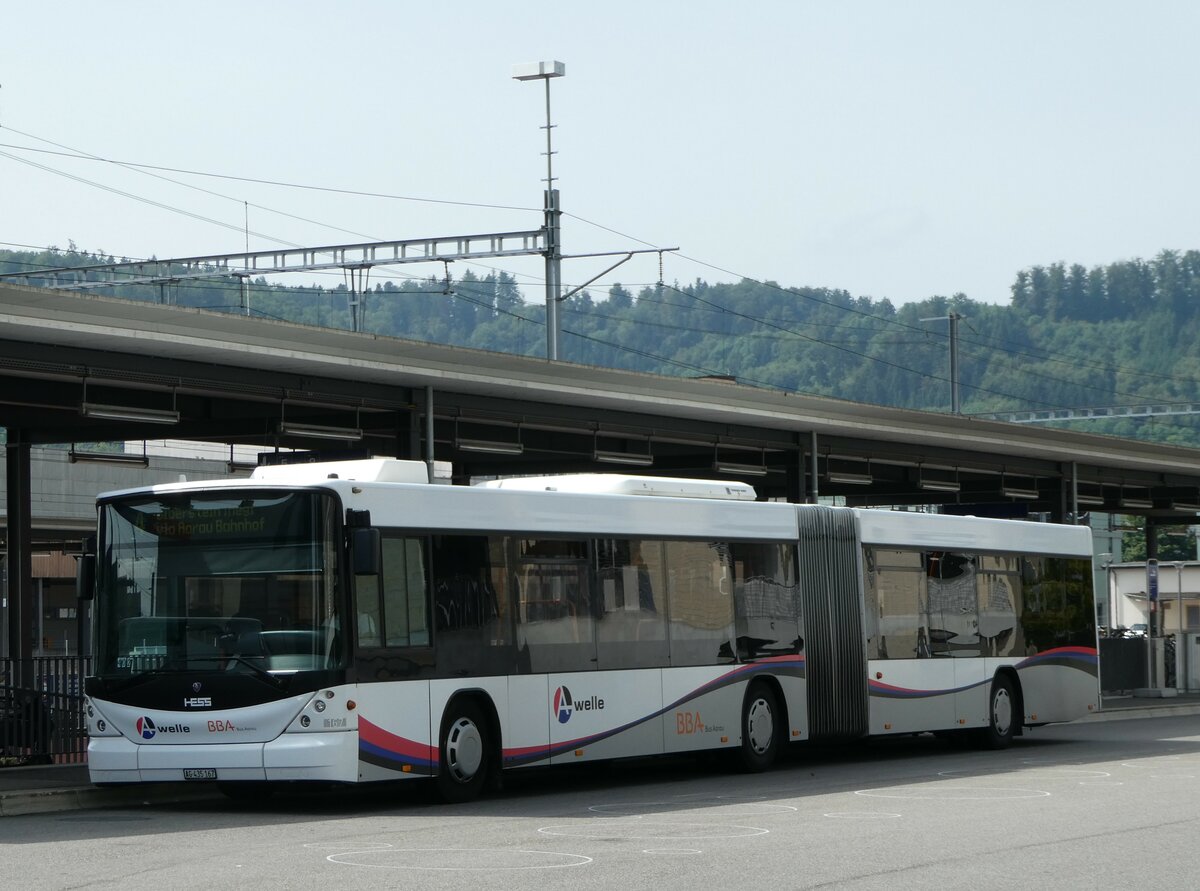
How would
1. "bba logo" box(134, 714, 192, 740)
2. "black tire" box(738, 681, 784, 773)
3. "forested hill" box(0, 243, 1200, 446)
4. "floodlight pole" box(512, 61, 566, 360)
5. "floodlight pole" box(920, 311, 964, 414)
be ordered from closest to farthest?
"bba logo" box(134, 714, 192, 740) < "black tire" box(738, 681, 784, 773) < "floodlight pole" box(512, 61, 566, 360) < "floodlight pole" box(920, 311, 964, 414) < "forested hill" box(0, 243, 1200, 446)

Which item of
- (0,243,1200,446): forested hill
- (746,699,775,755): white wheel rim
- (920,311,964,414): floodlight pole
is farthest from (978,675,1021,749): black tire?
(0,243,1200,446): forested hill

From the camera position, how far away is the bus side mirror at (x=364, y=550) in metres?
15.2

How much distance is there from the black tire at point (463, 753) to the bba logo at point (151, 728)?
2.17 metres

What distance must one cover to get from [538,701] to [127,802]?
369 centimetres

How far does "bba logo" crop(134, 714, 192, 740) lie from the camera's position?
606 inches

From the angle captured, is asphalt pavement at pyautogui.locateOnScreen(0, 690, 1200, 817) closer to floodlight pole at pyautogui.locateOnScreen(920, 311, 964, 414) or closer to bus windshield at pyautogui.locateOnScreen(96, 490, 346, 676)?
bus windshield at pyautogui.locateOnScreen(96, 490, 346, 676)

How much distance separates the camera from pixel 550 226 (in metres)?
39.3

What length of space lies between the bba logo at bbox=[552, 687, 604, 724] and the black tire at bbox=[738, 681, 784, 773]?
2736 mm

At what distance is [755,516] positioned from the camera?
20562 millimetres

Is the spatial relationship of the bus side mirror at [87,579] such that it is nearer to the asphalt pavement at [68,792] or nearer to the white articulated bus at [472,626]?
the white articulated bus at [472,626]

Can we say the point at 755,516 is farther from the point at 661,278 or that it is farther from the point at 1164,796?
the point at 661,278

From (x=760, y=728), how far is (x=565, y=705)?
11.1 feet

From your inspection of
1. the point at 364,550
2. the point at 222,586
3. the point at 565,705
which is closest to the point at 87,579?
the point at 222,586

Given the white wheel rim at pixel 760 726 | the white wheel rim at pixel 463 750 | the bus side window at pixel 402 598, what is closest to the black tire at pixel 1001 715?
the white wheel rim at pixel 760 726
